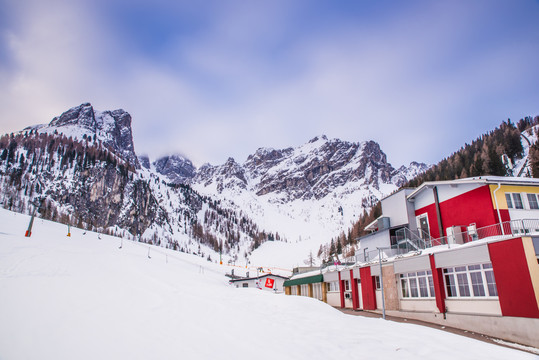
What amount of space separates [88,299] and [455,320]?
62.9 ft

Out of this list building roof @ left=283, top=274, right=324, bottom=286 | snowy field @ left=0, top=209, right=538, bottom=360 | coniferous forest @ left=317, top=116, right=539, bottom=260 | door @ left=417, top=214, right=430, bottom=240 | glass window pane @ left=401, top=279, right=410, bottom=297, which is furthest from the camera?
coniferous forest @ left=317, top=116, right=539, bottom=260

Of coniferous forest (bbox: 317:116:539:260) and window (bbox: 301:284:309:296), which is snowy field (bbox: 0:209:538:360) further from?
coniferous forest (bbox: 317:116:539:260)

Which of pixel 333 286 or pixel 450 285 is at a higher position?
pixel 450 285

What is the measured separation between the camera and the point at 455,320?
1844cm

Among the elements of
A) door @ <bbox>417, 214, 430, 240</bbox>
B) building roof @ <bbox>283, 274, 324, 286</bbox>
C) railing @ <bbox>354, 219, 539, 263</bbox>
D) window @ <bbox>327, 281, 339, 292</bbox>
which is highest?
door @ <bbox>417, 214, 430, 240</bbox>

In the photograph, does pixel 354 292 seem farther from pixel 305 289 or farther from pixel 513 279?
pixel 513 279

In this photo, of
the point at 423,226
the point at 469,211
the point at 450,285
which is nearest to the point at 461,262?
the point at 450,285

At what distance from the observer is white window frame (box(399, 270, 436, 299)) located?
2086 cm

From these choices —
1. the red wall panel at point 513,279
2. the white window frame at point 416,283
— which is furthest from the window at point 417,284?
the red wall panel at point 513,279

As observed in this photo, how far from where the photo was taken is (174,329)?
30.9 feet

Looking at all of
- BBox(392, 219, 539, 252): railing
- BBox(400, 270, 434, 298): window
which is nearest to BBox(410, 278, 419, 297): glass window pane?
BBox(400, 270, 434, 298): window

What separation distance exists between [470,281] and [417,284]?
14.7ft

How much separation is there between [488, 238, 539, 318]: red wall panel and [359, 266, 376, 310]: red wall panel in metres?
11.6

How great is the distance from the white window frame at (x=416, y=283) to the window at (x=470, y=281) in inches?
53.4
